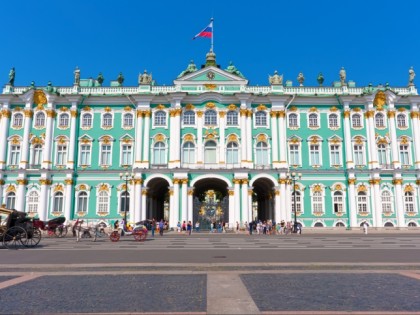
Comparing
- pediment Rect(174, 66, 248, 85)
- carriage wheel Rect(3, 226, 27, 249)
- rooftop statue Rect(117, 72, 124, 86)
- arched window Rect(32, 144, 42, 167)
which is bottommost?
carriage wheel Rect(3, 226, 27, 249)

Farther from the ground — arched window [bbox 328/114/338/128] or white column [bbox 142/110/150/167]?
arched window [bbox 328/114/338/128]

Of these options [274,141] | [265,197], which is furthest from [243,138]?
[265,197]

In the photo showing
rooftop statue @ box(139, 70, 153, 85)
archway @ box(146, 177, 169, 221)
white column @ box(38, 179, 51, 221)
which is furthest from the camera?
rooftop statue @ box(139, 70, 153, 85)

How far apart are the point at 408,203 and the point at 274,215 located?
54.3ft

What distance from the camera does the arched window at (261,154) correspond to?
45562 mm

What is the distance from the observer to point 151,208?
157ft

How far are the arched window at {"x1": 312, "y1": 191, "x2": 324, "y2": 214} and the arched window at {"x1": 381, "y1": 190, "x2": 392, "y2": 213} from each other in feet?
24.7

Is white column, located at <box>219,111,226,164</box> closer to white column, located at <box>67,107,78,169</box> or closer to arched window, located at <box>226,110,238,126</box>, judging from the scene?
arched window, located at <box>226,110,238,126</box>

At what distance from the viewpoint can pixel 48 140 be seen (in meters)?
45.7

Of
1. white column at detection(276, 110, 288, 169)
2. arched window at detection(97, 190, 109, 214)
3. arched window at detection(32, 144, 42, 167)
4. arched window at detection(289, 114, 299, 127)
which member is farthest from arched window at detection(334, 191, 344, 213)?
arched window at detection(32, 144, 42, 167)

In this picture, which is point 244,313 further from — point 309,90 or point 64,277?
point 309,90

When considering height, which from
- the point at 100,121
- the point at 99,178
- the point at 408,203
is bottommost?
the point at 408,203

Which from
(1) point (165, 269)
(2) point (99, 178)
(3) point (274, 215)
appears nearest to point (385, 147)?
(3) point (274, 215)

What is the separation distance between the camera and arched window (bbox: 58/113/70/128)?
46.8 meters
